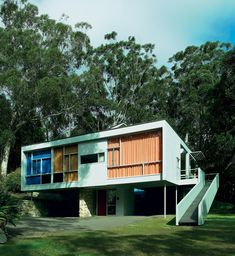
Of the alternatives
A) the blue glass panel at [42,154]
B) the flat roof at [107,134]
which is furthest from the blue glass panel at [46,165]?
the flat roof at [107,134]

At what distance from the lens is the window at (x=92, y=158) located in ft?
101

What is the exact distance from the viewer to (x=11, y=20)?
47094 millimetres

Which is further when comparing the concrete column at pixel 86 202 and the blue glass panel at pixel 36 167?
the blue glass panel at pixel 36 167

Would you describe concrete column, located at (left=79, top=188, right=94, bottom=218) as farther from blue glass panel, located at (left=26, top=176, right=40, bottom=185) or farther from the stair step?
the stair step

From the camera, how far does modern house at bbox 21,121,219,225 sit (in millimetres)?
28234

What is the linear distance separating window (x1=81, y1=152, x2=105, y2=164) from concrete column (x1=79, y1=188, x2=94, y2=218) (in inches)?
94.8

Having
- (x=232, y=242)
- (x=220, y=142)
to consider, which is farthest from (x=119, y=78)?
(x=232, y=242)

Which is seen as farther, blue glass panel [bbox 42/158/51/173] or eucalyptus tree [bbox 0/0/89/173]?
eucalyptus tree [bbox 0/0/89/173]

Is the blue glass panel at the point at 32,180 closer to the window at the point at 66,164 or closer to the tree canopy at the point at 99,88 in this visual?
the window at the point at 66,164

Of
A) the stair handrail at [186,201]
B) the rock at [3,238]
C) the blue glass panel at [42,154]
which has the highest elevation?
the blue glass panel at [42,154]

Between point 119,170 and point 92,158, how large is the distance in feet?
8.02

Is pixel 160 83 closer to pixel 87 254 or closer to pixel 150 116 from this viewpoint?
pixel 150 116

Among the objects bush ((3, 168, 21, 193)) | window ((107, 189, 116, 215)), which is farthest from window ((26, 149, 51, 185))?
window ((107, 189, 116, 215))

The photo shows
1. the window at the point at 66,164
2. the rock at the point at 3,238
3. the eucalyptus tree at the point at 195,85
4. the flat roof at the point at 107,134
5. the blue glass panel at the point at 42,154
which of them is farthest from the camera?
the eucalyptus tree at the point at 195,85
